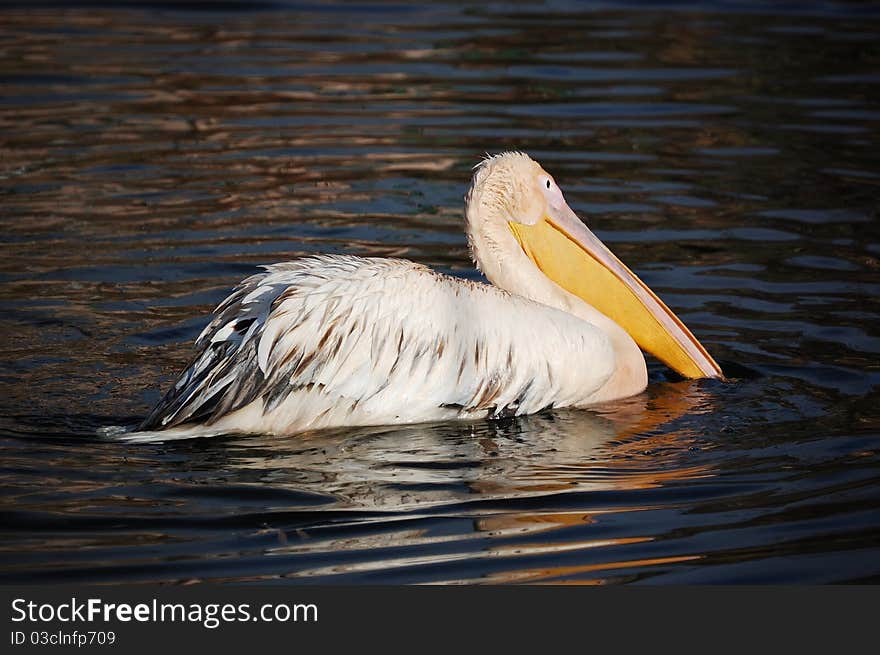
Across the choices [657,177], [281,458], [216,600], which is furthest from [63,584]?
[657,177]

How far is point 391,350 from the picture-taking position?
479cm

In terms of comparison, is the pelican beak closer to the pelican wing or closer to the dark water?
the dark water

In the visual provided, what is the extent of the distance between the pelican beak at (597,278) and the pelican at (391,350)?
0.73 feet

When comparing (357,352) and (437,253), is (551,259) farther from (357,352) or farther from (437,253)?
(437,253)

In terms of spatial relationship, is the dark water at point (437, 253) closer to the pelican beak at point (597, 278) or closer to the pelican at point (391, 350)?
the pelican at point (391, 350)

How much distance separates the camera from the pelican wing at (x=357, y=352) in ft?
15.4

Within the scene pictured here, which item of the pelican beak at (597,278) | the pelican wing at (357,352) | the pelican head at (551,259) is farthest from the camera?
the pelican beak at (597,278)

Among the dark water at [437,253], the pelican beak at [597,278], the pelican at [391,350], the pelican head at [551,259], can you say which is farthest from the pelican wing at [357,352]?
the pelican beak at [597,278]

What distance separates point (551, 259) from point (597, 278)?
0.20 metres

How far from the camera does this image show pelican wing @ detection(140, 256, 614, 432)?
4695 mm

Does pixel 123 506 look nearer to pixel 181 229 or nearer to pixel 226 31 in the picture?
pixel 181 229

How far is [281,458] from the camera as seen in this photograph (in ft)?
15.1

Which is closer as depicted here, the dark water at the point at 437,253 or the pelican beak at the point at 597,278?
the dark water at the point at 437,253

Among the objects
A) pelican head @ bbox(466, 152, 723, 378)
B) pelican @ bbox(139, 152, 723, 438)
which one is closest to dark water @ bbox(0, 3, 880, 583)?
pelican @ bbox(139, 152, 723, 438)
